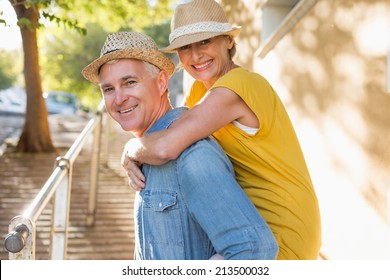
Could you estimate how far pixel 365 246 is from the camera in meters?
2.95

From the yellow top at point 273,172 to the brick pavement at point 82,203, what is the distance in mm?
2904

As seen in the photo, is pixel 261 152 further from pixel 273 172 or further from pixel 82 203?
pixel 82 203

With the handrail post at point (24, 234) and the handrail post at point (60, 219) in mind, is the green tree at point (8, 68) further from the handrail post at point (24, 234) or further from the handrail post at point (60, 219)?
the handrail post at point (24, 234)

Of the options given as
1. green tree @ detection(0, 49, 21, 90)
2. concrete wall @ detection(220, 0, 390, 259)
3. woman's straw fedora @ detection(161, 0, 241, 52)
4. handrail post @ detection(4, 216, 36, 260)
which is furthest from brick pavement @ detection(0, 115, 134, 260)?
green tree @ detection(0, 49, 21, 90)

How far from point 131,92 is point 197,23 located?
25.5 inches

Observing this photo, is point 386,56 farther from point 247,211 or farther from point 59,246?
point 59,246

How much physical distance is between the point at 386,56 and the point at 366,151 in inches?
22.2

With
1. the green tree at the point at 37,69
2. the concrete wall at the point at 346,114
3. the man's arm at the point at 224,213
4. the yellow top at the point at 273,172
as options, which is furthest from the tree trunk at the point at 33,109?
the man's arm at the point at 224,213

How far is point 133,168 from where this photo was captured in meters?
1.78

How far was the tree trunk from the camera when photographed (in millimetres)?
10375

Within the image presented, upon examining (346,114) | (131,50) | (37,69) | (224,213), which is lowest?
(224,213)

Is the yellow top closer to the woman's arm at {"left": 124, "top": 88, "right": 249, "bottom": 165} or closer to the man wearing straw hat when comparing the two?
the woman's arm at {"left": 124, "top": 88, "right": 249, "bottom": 165}

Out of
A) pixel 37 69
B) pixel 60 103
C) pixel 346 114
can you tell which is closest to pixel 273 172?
pixel 346 114

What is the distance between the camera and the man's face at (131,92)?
5.75 feet
